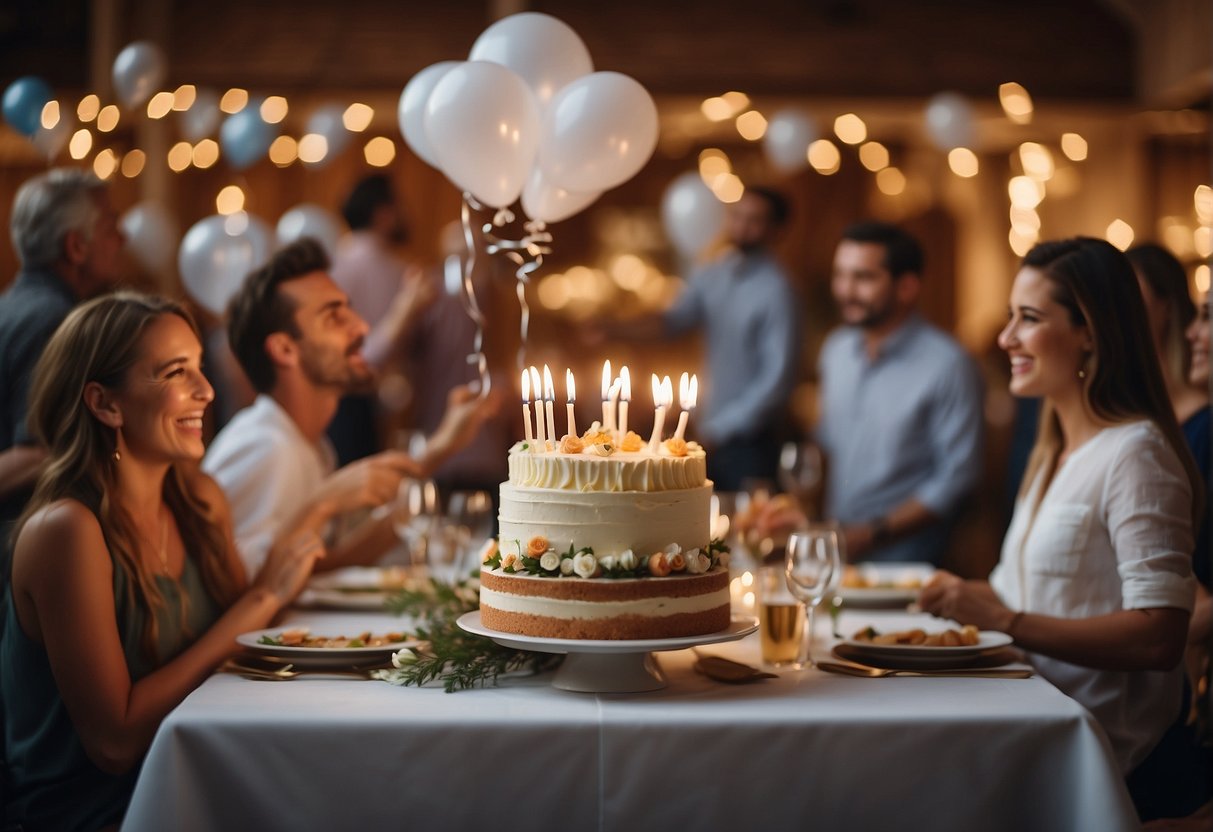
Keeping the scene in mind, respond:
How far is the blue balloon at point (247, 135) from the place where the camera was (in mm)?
5273

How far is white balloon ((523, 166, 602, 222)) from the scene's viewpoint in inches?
122

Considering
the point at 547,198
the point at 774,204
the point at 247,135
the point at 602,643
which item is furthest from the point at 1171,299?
the point at 247,135

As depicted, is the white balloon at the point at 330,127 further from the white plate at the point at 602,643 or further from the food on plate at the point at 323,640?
the white plate at the point at 602,643

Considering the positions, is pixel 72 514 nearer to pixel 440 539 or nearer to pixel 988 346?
pixel 440 539

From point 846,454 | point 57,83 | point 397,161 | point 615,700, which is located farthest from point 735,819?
point 397,161

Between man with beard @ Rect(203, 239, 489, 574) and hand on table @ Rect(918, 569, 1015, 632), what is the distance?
132 cm

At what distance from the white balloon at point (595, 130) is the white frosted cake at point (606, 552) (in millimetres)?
919

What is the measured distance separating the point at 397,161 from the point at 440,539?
643 centimetres

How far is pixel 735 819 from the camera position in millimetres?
1945

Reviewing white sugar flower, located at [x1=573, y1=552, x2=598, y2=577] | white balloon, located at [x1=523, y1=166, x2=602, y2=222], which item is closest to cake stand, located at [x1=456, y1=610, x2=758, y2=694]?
white sugar flower, located at [x1=573, y1=552, x2=598, y2=577]

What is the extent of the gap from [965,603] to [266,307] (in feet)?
6.12

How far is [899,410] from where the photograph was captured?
477cm

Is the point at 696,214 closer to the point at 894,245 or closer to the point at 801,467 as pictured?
the point at 894,245

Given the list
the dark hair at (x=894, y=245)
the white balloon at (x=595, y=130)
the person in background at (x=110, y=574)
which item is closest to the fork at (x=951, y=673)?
the person in background at (x=110, y=574)
